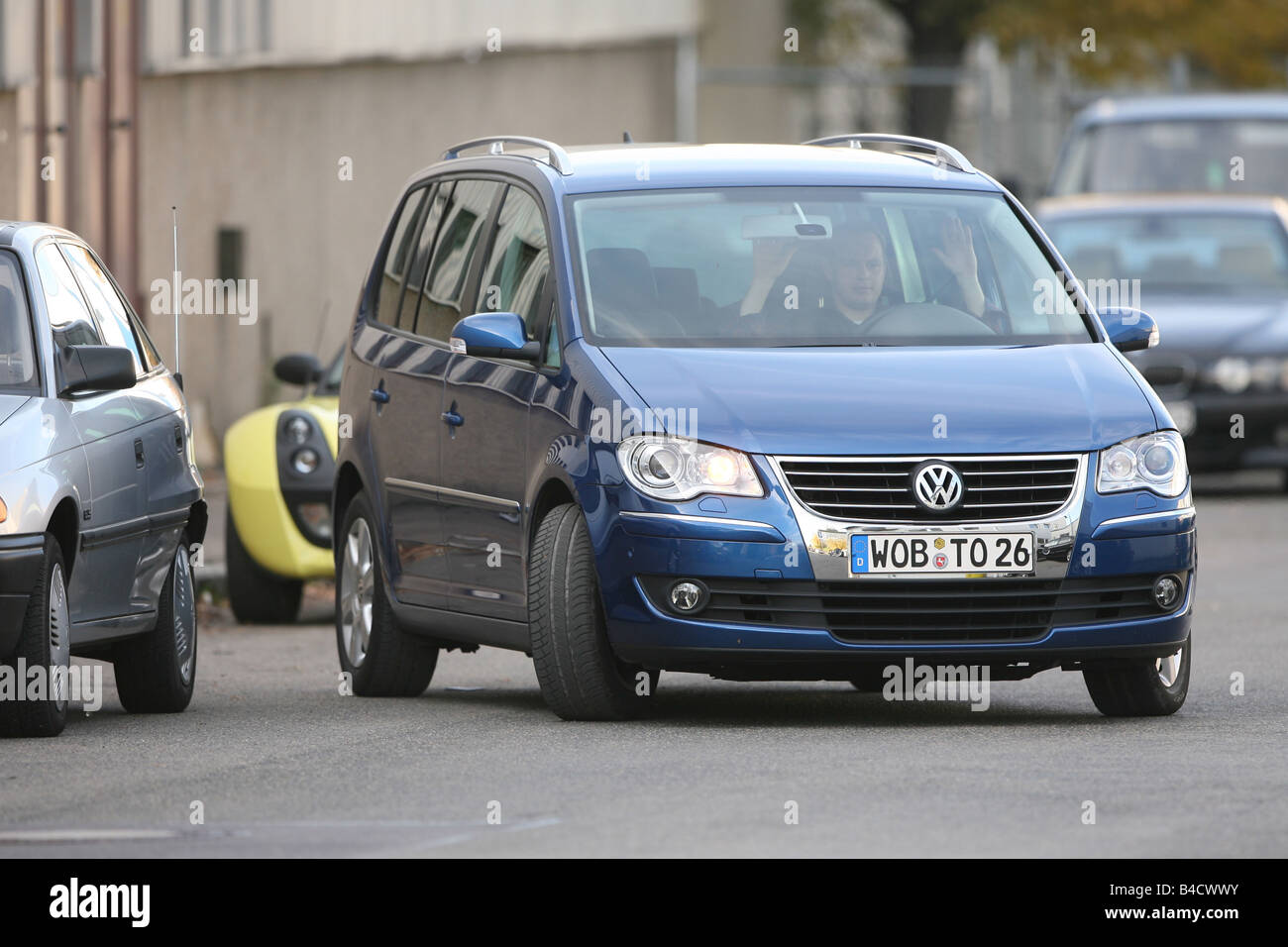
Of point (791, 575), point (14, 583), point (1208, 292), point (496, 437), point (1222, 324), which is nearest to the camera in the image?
point (791, 575)

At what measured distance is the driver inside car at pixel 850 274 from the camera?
10.0 m

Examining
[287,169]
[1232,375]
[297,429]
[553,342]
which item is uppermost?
[287,169]

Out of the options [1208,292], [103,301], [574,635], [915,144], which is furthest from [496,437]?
[1208,292]

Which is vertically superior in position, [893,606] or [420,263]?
[420,263]

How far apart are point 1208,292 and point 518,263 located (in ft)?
44.0

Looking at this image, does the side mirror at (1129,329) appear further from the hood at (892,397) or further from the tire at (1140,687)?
the tire at (1140,687)

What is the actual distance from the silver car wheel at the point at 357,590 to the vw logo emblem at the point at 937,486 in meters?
2.96

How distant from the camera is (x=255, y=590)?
50.6 ft

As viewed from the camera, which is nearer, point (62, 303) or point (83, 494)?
point (83, 494)

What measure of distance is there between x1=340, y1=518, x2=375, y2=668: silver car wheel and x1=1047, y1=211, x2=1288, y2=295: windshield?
1220cm

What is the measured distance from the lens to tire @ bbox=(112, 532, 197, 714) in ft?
35.2

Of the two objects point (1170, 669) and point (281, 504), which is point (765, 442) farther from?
point (281, 504)

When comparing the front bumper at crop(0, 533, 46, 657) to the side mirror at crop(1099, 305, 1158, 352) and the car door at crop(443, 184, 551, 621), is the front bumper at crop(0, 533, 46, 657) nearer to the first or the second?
the car door at crop(443, 184, 551, 621)

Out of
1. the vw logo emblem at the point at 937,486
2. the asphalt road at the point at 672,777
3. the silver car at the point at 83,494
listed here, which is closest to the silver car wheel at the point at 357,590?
the asphalt road at the point at 672,777
